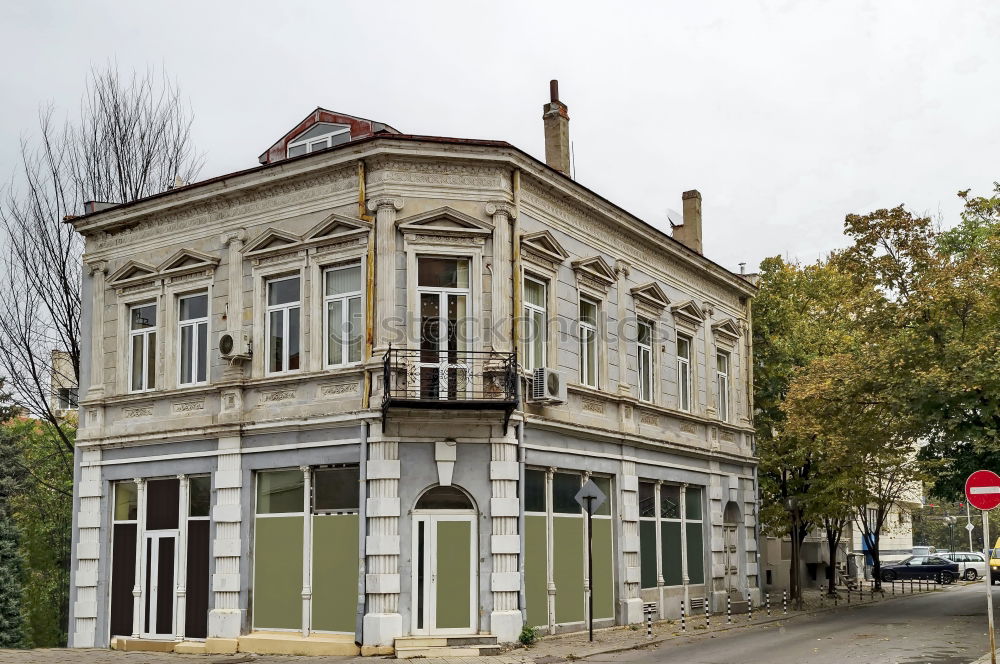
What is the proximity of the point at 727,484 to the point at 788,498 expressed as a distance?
3474 millimetres

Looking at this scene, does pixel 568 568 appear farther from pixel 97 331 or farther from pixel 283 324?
pixel 97 331

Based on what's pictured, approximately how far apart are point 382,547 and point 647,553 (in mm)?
8535

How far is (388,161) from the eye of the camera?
19.9 metres

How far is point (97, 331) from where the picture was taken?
2370cm

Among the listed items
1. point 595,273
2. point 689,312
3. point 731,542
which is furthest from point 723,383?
point 595,273

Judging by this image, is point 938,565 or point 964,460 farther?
point 938,565

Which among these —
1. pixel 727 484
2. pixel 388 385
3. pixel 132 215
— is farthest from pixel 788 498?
pixel 132 215

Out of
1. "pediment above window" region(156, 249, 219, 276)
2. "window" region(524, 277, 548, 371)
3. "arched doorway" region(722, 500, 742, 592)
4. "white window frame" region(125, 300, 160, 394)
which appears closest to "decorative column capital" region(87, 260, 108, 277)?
"white window frame" region(125, 300, 160, 394)

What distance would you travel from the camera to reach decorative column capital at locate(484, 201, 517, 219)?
20203 millimetres

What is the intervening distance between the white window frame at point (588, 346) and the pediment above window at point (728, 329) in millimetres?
6913

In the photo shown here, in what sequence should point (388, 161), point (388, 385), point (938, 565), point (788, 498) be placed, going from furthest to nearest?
point (938, 565) → point (788, 498) → point (388, 161) → point (388, 385)

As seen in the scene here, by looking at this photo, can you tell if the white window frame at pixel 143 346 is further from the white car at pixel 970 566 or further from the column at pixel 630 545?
the white car at pixel 970 566

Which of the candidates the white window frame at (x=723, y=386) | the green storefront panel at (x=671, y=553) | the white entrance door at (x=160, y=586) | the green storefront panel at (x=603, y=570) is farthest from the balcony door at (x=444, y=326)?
the white window frame at (x=723, y=386)

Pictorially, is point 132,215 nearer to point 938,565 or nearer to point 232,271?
point 232,271
